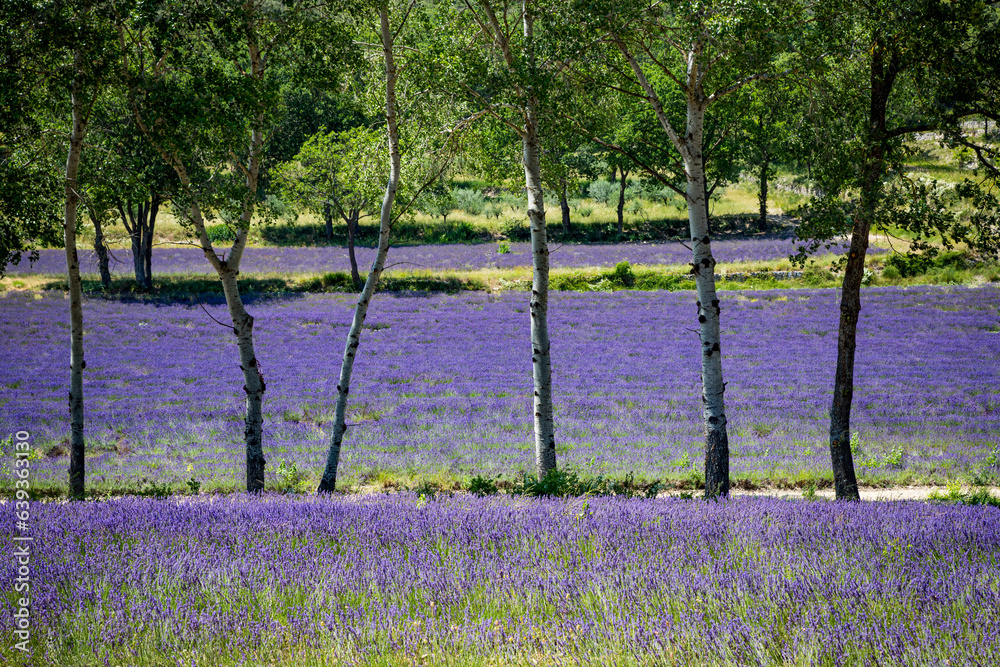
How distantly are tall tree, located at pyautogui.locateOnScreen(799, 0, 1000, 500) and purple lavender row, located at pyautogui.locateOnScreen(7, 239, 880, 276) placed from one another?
3157 cm

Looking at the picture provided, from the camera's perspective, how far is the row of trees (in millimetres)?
7559

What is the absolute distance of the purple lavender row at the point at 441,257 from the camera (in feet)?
136

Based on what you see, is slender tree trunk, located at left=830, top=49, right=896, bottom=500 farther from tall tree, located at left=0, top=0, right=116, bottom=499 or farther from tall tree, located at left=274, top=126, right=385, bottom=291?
tall tree, located at left=274, top=126, right=385, bottom=291

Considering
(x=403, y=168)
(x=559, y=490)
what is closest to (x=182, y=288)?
(x=403, y=168)

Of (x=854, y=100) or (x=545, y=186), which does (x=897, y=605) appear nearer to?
→ (x=854, y=100)

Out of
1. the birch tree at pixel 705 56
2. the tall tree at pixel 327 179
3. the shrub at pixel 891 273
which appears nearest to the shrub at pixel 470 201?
the tall tree at pixel 327 179

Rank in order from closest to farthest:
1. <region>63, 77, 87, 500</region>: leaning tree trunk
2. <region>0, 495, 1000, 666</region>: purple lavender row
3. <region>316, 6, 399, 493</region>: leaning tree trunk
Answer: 1. <region>0, 495, 1000, 666</region>: purple lavender row
2. <region>63, 77, 87, 500</region>: leaning tree trunk
3. <region>316, 6, 399, 493</region>: leaning tree trunk

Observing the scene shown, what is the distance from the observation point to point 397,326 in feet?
91.6

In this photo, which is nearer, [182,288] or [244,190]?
[244,190]

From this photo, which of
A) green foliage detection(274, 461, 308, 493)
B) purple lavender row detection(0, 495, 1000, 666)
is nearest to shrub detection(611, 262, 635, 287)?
green foliage detection(274, 461, 308, 493)

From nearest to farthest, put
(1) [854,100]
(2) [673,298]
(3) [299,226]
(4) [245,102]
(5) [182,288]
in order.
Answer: (4) [245,102]
(1) [854,100]
(2) [673,298]
(5) [182,288]
(3) [299,226]

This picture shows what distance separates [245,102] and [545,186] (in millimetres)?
5311

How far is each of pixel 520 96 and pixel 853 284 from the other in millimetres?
5248

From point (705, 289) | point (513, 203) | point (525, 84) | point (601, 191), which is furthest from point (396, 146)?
point (601, 191)
